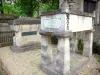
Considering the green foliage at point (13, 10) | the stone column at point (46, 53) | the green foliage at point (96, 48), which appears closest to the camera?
the stone column at point (46, 53)

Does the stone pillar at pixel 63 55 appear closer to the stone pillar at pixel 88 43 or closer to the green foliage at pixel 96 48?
the stone pillar at pixel 88 43

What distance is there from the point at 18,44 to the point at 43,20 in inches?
121

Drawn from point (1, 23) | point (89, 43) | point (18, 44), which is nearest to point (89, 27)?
point (89, 43)

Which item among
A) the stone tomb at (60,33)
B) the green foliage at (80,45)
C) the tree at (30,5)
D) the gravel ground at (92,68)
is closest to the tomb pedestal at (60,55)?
the stone tomb at (60,33)

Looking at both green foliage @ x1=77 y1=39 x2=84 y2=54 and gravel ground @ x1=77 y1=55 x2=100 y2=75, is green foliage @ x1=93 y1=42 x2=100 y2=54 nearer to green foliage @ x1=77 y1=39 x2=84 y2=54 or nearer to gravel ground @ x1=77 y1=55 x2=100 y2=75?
green foliage @ x1=77 y1=39 x2=84 y2=54

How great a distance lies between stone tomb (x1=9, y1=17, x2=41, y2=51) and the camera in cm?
684

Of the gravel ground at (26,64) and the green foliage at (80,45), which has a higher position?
the green foliage at (80,45)

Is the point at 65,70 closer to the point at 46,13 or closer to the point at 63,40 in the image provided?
the point at 63,40

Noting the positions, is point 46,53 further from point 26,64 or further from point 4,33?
point 4,33

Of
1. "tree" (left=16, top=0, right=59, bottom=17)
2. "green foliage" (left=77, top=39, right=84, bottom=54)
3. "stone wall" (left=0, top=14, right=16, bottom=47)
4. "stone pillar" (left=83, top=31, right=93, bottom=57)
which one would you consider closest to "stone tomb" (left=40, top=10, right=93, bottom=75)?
"stone pillar" (left=83, top=31, right=93, bottom=57)

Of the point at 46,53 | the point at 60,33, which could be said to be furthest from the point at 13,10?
the point at 60,33

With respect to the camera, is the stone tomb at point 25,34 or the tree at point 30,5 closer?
the stone tomb at point 25,34

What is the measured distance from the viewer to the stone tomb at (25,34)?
6844 mm

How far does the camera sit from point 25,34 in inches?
283
